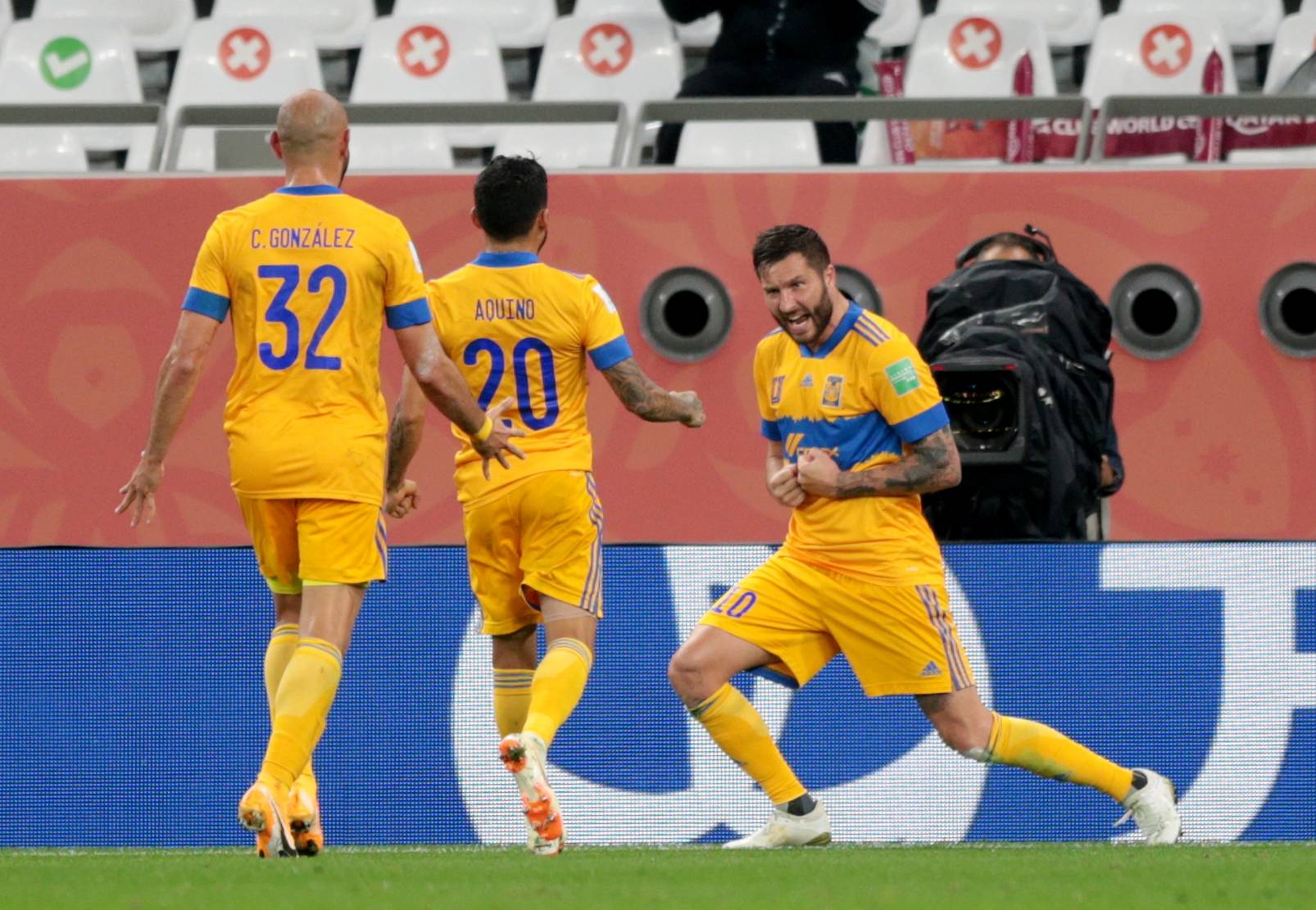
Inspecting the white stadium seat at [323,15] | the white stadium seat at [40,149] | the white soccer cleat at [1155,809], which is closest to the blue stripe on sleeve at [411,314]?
the white soccer cleat at [1155,809]

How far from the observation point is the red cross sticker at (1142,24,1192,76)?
32.8 feet

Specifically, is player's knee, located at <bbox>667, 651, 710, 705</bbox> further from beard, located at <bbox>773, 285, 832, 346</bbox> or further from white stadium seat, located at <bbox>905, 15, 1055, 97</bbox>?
white stadium seat, located at <bbox>905, 15, 1055, 97</bbox>

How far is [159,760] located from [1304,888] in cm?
353

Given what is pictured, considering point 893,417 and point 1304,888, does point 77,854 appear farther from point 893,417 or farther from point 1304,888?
point 1304,888

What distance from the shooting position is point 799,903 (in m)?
3.85

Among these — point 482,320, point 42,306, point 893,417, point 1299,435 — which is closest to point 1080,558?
point 893,417

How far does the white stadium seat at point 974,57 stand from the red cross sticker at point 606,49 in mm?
1371

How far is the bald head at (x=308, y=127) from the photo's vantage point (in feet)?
16.3

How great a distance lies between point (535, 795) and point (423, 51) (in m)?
5.92

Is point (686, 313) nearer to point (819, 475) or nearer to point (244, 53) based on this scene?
point (244, 53)

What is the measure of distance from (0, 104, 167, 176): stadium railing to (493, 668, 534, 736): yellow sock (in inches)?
147

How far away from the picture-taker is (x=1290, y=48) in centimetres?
1008

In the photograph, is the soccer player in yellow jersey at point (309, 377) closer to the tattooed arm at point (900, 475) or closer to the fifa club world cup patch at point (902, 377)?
the tattooed arm at point (900, 475)

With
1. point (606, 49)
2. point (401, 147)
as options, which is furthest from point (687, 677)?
point (606, 49)
